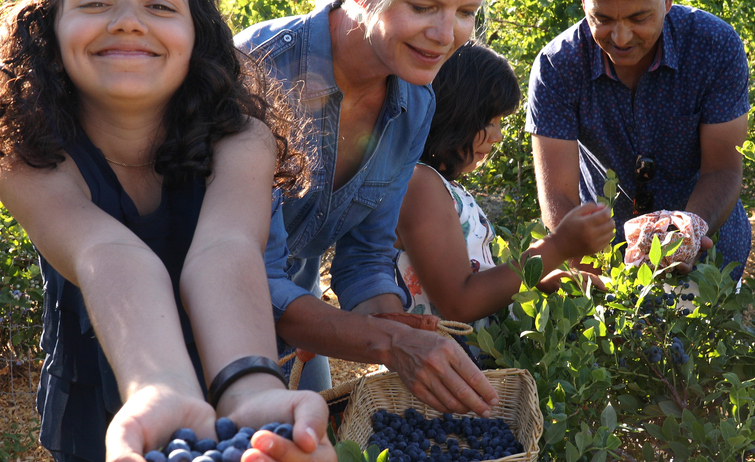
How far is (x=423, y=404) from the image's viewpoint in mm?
1746

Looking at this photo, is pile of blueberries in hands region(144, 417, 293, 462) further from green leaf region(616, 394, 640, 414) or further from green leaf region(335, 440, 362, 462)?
green leaf region(616, 394, 640, 414)

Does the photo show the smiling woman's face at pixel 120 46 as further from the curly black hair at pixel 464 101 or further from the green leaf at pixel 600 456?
the curly black hair at pixel 464 101

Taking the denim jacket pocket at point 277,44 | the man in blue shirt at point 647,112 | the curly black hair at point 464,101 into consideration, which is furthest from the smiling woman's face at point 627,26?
the denim jacket pocket at point 277,44

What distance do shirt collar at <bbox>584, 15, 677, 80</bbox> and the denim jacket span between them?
0.81 metres

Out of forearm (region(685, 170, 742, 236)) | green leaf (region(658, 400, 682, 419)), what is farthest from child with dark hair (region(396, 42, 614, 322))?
forearm (region(685, 170, 742, 236))

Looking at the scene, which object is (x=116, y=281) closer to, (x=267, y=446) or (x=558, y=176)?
(x=267, y=446)

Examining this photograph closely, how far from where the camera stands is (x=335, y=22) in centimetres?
201

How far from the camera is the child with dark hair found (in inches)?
79.0

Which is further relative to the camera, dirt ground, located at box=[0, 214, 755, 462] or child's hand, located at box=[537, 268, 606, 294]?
dirt ground, located at box=[0, 214, 755, 462]

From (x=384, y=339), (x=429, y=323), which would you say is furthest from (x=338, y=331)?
(x=429, y=323)

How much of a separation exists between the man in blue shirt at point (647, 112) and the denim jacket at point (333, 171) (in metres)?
0.76

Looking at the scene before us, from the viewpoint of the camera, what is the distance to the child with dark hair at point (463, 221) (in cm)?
201

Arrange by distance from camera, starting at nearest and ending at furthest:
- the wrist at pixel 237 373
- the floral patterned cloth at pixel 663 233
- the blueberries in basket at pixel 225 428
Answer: the blueberries in basket at pixel 225 428 → the wrist at pixel 237 373 → the floral patterned cloth at pixel 663 233

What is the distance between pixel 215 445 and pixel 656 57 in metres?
2.32
